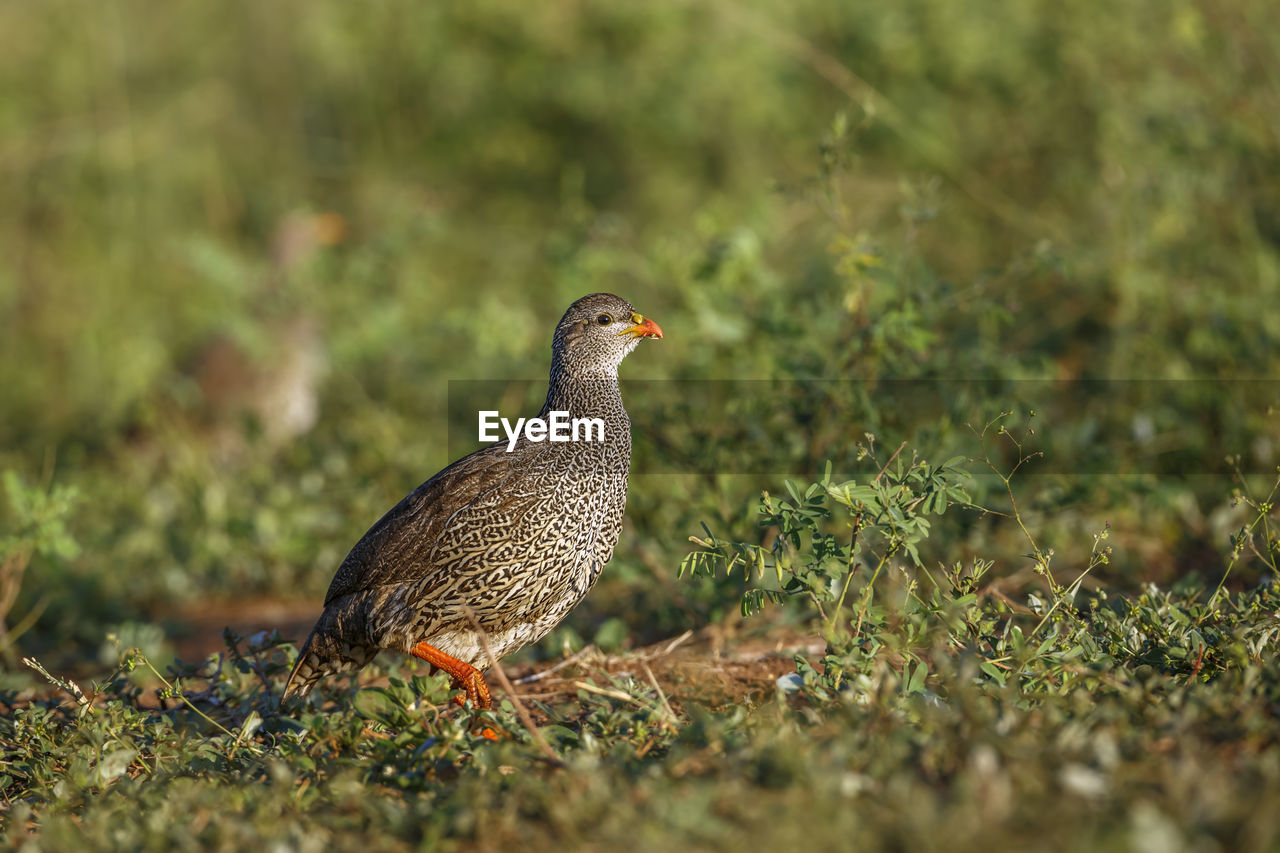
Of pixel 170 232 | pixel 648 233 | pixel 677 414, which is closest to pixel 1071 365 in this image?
pixel 677 414

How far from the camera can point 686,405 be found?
5.25 meters

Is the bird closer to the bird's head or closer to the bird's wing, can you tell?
the bird's wing

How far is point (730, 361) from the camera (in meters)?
6.15

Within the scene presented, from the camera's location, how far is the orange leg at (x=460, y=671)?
3.98 meters

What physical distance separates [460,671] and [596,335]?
4.06 feet

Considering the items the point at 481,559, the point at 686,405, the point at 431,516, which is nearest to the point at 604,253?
the point at 686,405

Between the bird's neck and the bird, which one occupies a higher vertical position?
the bird's neck

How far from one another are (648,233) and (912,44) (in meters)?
2.44

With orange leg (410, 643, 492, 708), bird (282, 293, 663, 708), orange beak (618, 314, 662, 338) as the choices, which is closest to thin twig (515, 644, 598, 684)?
bird (282, 293, 663, 708)

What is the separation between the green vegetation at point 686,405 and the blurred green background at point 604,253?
4 centimetres

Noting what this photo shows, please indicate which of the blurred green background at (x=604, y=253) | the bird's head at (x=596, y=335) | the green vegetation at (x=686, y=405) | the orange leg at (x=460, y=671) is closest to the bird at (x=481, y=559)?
the orange leg at (x=460, y=671)

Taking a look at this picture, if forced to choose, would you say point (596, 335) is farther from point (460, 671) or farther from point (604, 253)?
point (604, 253)

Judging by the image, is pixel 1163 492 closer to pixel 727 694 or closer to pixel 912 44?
pixel 727 694

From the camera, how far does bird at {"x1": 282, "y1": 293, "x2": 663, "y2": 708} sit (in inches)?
153
